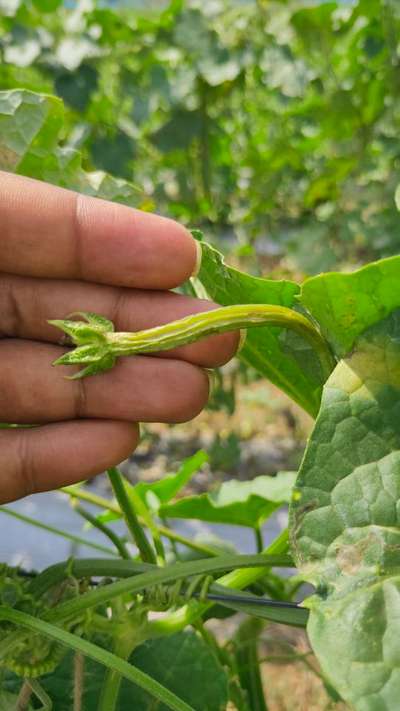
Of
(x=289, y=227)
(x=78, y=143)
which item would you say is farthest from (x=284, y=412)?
(x=78, y=143)

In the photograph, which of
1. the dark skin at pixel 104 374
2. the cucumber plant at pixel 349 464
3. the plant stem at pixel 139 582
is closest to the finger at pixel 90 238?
the dark skin at pixel 104 374

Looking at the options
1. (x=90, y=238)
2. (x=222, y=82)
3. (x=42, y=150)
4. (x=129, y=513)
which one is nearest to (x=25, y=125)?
(x=42, y=150)

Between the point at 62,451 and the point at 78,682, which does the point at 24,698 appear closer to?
the point at 78,682

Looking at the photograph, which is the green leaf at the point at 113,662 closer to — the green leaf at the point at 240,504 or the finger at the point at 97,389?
the finger at the point at 97,389

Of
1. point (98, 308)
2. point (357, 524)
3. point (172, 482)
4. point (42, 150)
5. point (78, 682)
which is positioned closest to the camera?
point (357, 524)

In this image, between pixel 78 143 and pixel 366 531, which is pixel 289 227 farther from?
pixel 366 531

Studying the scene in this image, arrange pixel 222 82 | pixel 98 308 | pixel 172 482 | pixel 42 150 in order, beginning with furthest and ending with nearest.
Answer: pixel 222 82 < pixel 172 482 < pixel 42 150 < pixel 98 308

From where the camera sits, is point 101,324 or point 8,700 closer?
point 101,324
